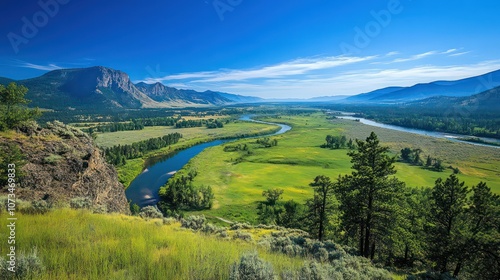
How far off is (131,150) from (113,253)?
10588 cm

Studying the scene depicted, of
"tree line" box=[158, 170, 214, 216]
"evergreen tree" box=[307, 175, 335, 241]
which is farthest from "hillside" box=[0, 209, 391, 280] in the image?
"tree line" box=[158, 170, 214, 216]

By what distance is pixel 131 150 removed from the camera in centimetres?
10119

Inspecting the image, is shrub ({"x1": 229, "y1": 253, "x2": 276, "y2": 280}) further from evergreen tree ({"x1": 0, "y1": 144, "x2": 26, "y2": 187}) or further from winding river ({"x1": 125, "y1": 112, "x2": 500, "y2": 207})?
winding river ({"x1": 125, "y1": 112, "x2": 500, "y2": 207})

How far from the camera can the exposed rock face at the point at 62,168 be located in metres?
23.1

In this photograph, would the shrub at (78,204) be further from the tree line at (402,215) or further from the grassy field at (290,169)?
the grassy field at (290,169)

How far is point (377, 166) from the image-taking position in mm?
21297

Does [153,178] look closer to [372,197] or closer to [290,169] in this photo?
[290,169]

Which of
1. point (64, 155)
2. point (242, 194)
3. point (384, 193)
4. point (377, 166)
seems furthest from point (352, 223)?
point (242, 194)

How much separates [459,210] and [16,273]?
30089 mm

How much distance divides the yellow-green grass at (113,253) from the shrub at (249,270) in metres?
0.34

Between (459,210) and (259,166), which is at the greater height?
(459,210)

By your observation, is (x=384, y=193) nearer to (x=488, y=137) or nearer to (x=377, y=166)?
(x=377, y=166)

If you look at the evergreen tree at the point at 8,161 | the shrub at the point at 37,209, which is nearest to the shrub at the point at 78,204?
the shrub at the point at 37,209

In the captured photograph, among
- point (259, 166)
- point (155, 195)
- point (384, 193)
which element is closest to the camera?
point (384, 193)
